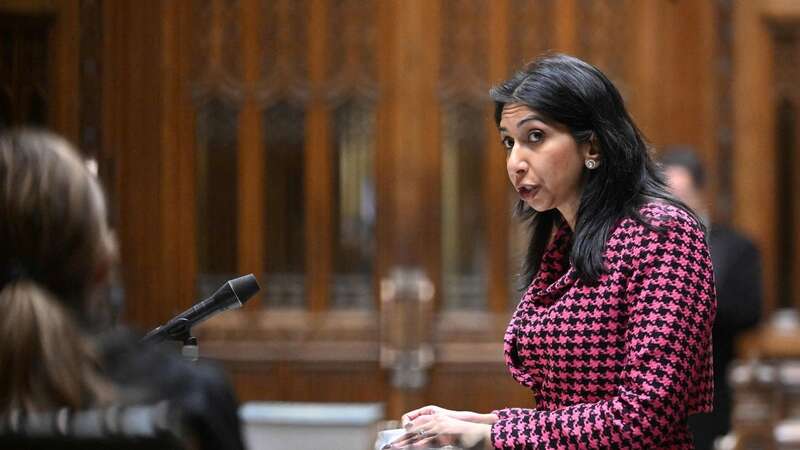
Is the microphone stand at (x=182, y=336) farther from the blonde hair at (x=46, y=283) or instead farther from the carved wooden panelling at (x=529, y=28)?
the carved wooden panelling at (x=529, y=28)

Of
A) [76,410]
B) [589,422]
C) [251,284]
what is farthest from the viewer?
[251,284]

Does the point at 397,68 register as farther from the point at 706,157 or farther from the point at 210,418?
the point at 210,418

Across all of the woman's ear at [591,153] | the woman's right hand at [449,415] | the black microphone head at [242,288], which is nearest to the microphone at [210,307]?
the black microphone head at [242,288]

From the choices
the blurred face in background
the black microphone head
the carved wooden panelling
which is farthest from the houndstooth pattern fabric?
the carved wooden panelling

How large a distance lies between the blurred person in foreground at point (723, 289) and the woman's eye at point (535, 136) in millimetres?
1852

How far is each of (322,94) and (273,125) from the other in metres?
0.26

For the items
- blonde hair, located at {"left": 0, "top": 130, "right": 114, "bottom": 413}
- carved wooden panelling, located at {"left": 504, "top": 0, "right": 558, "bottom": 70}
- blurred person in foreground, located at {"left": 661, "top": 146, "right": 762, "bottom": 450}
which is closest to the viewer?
blonde hair, located at {"left": 0, "top": 130, "right": 114, "bottom": 413}

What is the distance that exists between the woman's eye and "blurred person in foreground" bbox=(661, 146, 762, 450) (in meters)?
1.85

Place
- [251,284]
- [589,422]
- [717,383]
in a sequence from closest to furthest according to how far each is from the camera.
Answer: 1. [589,422]
2. [251,284]
3. [717,383]

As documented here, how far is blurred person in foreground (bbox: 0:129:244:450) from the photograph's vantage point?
1231 mm

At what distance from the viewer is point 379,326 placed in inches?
200

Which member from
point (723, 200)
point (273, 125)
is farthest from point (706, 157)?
point (273, 125)

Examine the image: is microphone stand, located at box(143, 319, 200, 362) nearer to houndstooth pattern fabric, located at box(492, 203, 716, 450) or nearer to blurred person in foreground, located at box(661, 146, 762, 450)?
houndstooth pattern fabric, located at box(492, 203, 716, 450)

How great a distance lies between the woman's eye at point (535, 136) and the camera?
1.78 meters
